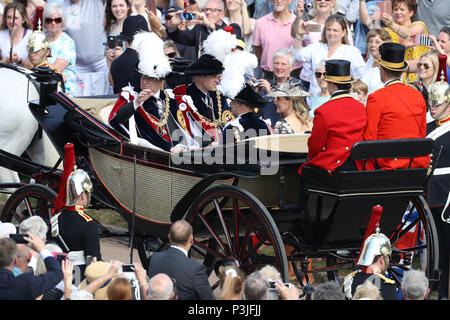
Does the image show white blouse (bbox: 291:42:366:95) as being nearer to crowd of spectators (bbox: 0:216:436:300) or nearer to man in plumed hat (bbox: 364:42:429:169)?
man in plumed hat (bbox: 364:42:429:169)

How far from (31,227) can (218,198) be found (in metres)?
1.40

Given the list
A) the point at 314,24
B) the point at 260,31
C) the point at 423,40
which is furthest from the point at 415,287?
the point at 260,31

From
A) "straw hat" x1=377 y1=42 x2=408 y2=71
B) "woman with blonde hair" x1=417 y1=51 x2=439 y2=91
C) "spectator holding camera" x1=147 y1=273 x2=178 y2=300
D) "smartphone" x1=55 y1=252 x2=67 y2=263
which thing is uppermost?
"straw hat" x1=377 y1=42 x2=408 y2=71

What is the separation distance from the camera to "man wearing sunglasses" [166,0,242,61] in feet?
34.5

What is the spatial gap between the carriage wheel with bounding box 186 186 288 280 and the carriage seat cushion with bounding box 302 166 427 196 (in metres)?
0.40

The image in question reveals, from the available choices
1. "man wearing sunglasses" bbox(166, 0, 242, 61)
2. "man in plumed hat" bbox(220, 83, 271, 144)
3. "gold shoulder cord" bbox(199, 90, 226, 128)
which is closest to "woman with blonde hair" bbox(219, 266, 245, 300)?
"man in plumed hat" bbox(220, 83, 271, 144)

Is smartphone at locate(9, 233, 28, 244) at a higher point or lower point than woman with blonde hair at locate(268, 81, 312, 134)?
lower

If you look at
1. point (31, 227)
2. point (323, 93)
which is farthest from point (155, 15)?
point (31, 227)

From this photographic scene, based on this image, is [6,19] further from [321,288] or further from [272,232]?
[321,288]

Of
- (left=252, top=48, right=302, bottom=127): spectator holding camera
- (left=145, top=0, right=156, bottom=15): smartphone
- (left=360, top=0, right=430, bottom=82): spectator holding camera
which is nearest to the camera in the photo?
(left=252, top=48, right=302, bottom=127): spectator holding camera

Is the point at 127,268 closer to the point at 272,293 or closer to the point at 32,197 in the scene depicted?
the point at 272,293

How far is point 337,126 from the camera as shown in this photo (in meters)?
6.30

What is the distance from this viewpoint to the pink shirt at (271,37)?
34.6 ft

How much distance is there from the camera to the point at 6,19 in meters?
10.1
